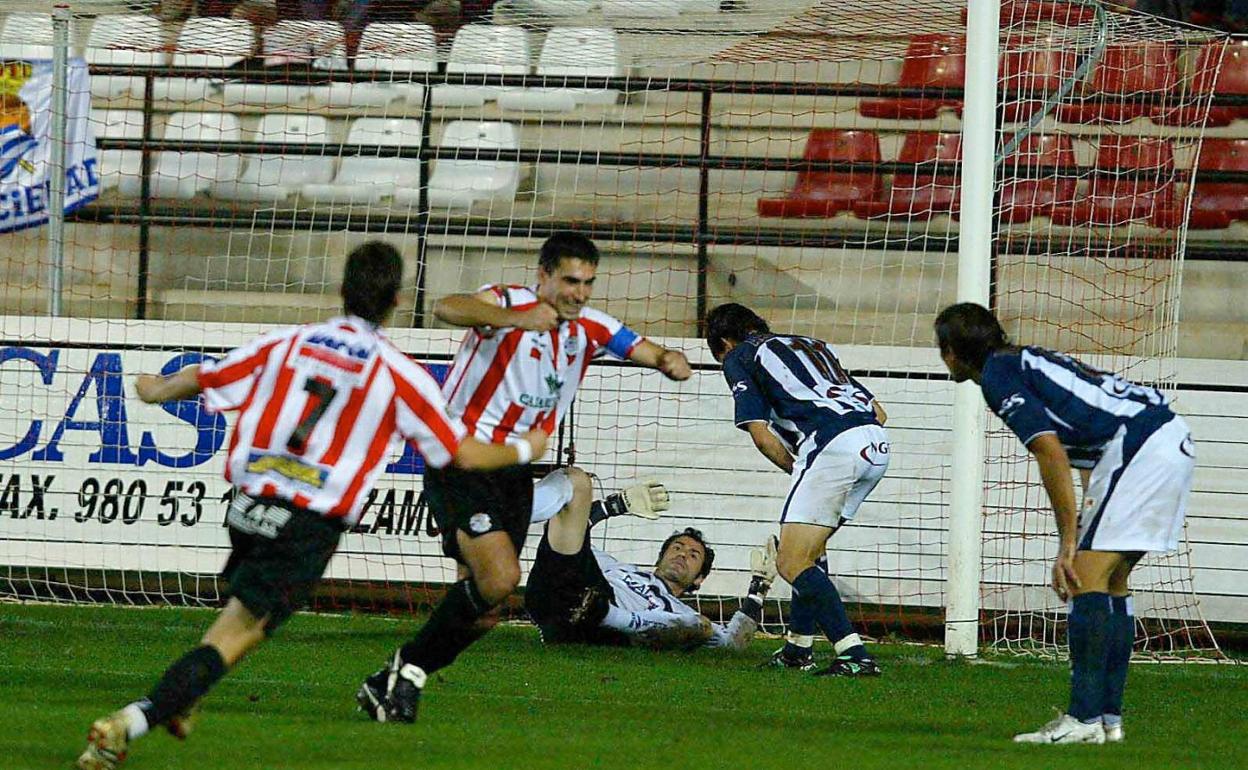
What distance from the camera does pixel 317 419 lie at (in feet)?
16.4

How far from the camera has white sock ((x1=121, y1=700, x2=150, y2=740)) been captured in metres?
4.54

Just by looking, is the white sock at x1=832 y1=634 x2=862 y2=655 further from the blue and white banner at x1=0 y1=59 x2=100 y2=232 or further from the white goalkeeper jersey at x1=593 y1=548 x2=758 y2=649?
the blue and white banner at x1=0 y1=59 x2=100 y2=232

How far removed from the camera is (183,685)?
4715mm

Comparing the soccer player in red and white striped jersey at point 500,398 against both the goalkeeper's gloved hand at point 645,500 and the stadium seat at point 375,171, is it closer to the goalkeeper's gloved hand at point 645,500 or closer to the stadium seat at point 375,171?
the goalkeeper's gloved hand at point 645,500

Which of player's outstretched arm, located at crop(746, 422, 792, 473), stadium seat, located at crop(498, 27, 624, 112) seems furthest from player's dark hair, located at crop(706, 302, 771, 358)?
stadium seat, located at crop(498, 27, 624, 112)

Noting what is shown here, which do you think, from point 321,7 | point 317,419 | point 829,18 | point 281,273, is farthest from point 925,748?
point 281,273

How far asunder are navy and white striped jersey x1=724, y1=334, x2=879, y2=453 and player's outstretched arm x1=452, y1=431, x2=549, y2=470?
320cm

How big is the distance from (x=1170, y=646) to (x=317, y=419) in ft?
23.4

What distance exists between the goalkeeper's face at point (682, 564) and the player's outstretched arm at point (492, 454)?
4425mm

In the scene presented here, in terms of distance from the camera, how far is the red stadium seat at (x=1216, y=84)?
12.1 metres

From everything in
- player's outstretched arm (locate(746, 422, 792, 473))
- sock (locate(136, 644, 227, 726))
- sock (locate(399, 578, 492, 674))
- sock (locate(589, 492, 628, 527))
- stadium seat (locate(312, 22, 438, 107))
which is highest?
stadium seat (locate(312, 22, 438, 107))

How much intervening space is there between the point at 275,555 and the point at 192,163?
374 inches

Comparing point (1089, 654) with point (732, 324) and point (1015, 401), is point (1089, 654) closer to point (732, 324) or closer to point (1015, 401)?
point (1015, 401)

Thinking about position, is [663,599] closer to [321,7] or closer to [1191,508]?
[1191,508]
